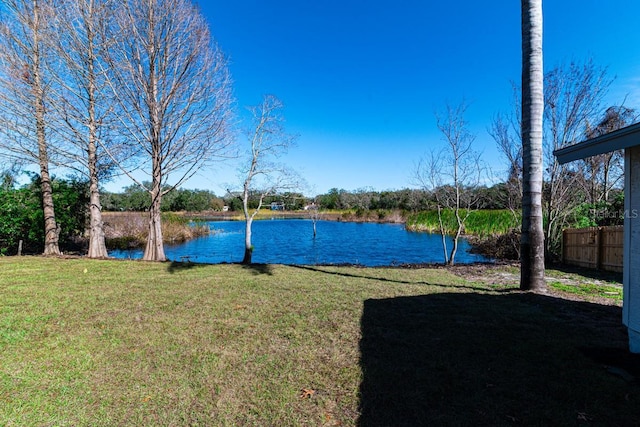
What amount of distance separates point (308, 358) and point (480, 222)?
68.1 feet

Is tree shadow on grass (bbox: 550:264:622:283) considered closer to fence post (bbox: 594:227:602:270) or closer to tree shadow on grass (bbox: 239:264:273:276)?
fence post (bbox: 594:227:602:270)

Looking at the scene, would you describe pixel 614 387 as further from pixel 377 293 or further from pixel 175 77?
pixel 175 77

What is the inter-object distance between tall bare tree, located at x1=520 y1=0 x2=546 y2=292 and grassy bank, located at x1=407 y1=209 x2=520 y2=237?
10423mm

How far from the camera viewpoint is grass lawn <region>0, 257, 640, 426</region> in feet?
8.12

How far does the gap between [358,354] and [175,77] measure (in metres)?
9.49

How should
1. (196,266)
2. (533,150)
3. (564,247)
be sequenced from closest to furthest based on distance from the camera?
(533,150) < (196,266) < (564,247)

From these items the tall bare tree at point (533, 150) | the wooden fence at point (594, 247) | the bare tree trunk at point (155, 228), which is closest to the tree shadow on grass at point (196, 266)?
the bare tree trunk at point (155, 228)

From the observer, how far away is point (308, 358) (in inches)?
133

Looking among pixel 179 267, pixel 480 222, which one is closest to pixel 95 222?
pixel 179 267

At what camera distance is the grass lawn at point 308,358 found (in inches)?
97.4

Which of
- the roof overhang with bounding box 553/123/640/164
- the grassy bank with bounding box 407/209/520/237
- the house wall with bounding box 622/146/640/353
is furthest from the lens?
the grassy bank with bounding box 407/209/520/237

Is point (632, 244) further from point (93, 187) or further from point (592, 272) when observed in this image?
point (93, 187)

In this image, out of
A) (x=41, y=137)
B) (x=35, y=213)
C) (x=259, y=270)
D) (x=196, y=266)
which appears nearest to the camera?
(x=259, y=270)

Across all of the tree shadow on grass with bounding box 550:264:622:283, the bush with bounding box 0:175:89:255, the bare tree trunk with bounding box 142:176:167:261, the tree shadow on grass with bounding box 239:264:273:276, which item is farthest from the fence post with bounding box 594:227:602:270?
the bush with bounding box 0:175:89:255
